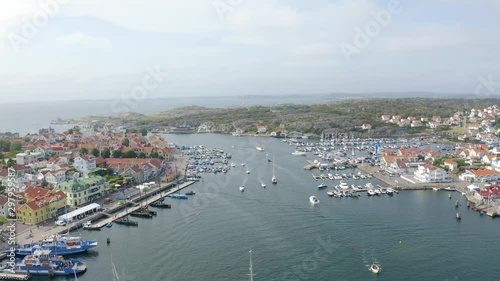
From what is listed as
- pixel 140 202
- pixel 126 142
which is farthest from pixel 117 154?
pixel 140 202

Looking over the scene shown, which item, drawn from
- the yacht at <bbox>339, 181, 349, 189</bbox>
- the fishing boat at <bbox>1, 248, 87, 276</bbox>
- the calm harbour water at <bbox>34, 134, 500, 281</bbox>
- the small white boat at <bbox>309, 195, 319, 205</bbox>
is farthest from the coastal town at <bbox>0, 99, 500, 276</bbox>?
the small white boat at <bbox>309, 195, 319, 205</bbox>

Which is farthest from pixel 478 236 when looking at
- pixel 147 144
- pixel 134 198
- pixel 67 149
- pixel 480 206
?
pixel 67 149

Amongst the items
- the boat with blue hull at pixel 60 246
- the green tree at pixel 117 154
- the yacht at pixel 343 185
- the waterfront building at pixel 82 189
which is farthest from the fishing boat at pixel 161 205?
the green tree at pixel 117 154

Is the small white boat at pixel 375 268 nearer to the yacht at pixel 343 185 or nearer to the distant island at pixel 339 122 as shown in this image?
the yacht at pixel 343 185

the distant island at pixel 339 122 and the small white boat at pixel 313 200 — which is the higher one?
the distant island at pixel 339 122

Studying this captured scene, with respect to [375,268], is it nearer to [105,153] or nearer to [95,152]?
[105,153]

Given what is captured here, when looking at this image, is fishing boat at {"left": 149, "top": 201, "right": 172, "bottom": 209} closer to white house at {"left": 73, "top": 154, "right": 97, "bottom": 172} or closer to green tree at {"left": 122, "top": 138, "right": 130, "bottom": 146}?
white house at {"left": 73, "top": 154, "right": 97, "bottom": 172}
